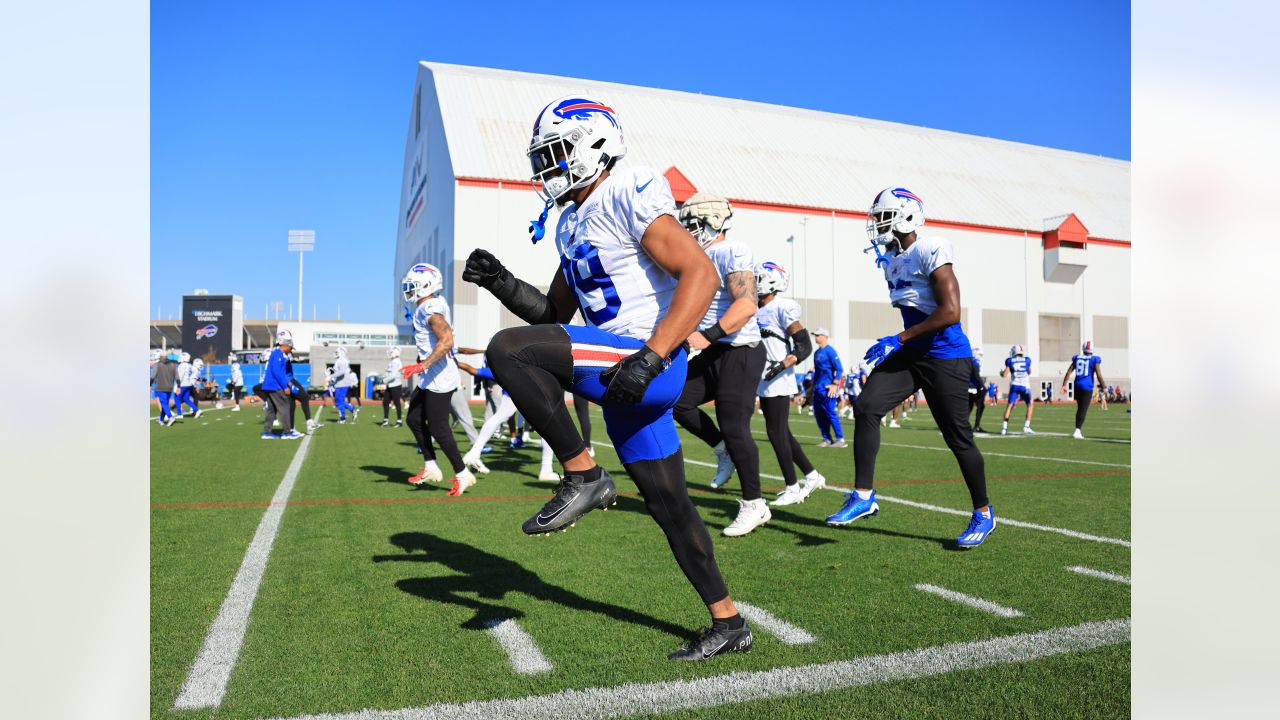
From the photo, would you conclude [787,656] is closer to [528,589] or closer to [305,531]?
[528,589]

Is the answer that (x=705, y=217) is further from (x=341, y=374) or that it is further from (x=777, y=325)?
(x=341, y=374)

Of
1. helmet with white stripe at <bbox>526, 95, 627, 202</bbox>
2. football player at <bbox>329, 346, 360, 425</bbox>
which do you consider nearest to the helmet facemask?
helmet with white stripe at <bbox>526, 95, 627, 202</bbox>

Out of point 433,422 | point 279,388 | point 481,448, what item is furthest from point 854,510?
point 279,388

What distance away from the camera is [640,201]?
2742mm

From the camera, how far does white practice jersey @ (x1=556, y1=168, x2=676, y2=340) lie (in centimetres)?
280

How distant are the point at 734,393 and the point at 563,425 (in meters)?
3.09

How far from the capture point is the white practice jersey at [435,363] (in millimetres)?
7559

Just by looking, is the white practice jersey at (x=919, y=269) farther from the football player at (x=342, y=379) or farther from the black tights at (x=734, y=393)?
the football player at (x=342, y=379)

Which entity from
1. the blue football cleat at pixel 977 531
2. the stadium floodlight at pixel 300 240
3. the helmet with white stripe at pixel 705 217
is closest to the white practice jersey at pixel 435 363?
the helmet with white stripe at pixel 705 217

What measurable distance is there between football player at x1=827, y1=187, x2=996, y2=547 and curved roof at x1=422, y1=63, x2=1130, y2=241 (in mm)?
30586

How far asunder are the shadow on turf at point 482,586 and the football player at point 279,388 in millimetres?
10956

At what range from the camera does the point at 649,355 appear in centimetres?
254

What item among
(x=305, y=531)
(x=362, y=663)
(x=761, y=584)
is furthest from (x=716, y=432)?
(x=362, y=663)

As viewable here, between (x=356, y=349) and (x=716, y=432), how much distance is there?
132 feet
